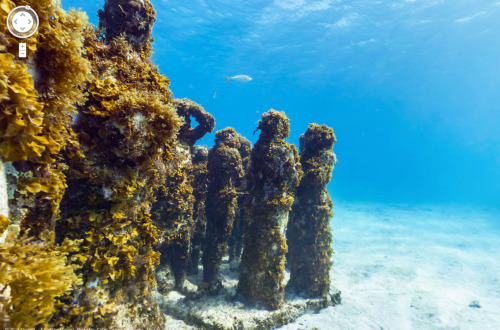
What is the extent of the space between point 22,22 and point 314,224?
29.2ft

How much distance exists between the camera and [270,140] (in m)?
7.51

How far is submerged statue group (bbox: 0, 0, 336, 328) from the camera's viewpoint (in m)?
2.12

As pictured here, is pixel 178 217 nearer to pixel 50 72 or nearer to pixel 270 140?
pixel 270 140

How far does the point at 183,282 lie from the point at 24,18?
7893 mm

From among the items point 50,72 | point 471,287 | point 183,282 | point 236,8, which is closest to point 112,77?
point 50,72

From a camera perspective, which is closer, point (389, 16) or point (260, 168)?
point (260, 168)

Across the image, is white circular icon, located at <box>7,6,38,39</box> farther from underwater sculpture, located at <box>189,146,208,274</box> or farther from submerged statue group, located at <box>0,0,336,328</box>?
underwater sculpture, located at <box>189,146,208,274</box>

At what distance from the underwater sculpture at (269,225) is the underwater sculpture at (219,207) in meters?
1.20

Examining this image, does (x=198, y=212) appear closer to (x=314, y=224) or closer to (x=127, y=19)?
(x=314, y=224)

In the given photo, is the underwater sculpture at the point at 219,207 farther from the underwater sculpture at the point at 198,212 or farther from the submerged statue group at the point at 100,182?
the submerged statue group at the point at 100,182

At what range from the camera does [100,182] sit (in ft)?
11.7

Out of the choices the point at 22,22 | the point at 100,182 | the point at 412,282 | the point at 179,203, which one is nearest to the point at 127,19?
the point at 22,22

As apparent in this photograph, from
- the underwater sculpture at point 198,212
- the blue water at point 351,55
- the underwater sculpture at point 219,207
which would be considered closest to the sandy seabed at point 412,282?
the underwater sculpture at point 219,207

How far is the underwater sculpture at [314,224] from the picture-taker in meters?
A: 8.70
